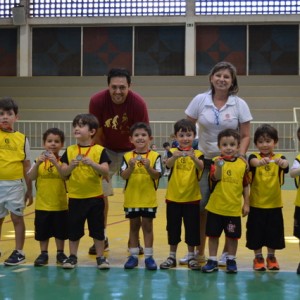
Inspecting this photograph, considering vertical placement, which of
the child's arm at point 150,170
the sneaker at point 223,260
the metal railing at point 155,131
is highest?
the metal railing at point 155,131

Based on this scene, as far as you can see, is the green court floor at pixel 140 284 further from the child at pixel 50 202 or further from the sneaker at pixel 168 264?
the child at pixel 50 202

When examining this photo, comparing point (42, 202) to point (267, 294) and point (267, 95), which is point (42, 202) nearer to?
point (267, 294)

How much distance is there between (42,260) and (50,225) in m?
0.29

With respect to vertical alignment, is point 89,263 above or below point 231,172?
below

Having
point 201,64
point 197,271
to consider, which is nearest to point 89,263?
point 197,271

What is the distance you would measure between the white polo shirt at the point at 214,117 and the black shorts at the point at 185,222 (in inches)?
18.0

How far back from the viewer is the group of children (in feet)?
13.5

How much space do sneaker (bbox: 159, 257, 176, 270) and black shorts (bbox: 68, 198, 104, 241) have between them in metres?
0.53

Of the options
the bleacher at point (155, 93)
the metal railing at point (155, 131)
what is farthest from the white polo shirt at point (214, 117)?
the bleacher at point (155, 93)

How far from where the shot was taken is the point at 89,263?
434 centimetres

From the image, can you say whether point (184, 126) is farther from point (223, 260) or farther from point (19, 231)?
point (19, 231)

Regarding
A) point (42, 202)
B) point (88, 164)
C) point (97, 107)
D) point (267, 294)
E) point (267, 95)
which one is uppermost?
point (267, 95)

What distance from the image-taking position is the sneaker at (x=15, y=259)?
4.21 meters

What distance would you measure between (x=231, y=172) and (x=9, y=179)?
1789mm
